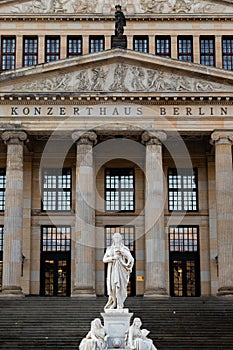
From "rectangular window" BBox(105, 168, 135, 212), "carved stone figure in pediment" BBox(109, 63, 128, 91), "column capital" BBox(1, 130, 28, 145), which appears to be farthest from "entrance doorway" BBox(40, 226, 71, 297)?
"carved stone figure in pediment" BBox(109, 63, 128, 91)

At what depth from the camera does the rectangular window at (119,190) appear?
48.8 meters

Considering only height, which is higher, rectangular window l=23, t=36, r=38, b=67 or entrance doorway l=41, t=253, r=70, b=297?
rectangular window l=23, t=36, r=38, b=67

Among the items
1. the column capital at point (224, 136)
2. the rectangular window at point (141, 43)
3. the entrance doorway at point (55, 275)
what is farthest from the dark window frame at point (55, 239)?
the rectangular window at point (141, 43)

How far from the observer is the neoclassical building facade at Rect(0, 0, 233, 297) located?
42719mm

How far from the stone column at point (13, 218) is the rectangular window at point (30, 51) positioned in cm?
805

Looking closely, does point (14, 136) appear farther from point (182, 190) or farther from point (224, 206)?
point (224, 206)

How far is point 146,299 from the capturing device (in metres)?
40.2

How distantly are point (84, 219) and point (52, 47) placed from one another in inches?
533

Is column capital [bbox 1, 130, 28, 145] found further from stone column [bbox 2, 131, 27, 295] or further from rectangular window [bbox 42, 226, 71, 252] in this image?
rectangular window [bbox 42, 226, 71, 252]

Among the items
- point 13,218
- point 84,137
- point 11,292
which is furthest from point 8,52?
point 11,292

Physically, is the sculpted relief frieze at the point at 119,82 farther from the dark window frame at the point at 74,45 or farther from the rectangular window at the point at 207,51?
the dark window frame at the point at 74,45

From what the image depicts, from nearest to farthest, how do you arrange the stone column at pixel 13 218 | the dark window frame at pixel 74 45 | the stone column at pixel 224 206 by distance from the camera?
the stone column at pixel 13 218 < the stone column at pixel 224 206 < the dark window frame at pixel 74 45

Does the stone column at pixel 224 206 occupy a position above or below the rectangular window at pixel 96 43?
below

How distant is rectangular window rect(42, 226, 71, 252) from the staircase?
8151 millimetres
